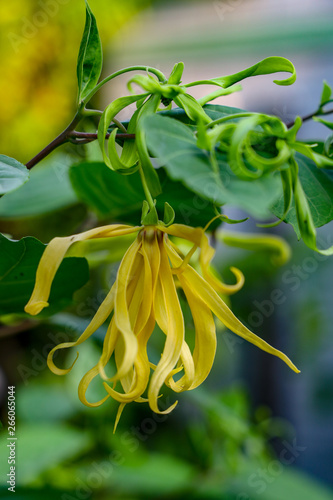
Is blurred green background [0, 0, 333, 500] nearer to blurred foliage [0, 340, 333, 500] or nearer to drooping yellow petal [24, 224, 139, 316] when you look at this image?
blurred foliage [0, 340, 333, 500]

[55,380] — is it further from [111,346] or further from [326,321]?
[111,346]

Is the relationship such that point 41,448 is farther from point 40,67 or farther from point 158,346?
point 40,67

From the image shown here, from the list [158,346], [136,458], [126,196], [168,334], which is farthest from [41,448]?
[158,346]

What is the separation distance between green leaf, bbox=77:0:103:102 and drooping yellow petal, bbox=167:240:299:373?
0.38 ft

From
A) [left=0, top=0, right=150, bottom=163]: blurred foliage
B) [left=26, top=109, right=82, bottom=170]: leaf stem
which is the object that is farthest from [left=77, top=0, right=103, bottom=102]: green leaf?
[left=0, top=0, right=150, bottom=163]: blurred foliage

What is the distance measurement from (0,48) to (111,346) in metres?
1.39

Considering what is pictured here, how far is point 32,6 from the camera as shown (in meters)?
1.50

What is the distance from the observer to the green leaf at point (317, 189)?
0.25m

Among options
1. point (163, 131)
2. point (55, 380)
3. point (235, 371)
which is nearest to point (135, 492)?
point (55, 380)

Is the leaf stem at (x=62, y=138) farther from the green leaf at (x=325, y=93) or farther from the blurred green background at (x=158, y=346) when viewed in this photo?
the blurred green background at (x=158, y=346)

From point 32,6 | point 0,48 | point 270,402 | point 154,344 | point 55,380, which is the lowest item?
point 270,402

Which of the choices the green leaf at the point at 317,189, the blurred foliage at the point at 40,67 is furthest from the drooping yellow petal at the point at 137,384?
the blurred foliage at the point at 40,67

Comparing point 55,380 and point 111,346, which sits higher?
point 111,346

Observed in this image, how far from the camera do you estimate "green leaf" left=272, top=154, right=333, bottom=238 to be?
0.83 feet
